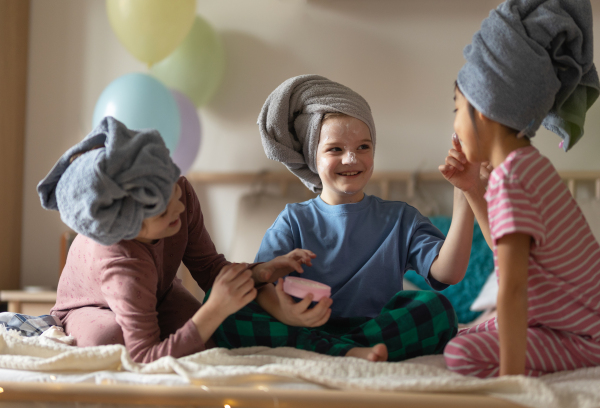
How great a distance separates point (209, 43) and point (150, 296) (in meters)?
1.70

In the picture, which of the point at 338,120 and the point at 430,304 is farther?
the point at 338,120

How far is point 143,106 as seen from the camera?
2.06 meters

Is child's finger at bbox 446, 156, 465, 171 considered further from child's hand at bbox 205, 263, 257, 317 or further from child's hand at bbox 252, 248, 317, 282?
child's hand at bbox 205, 263, 257, 317

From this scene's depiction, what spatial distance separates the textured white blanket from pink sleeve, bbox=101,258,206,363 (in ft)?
0.14

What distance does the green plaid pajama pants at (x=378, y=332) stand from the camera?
1032 mm

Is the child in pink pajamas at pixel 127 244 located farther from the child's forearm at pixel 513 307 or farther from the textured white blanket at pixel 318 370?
the child's forearm at pixel 513 307

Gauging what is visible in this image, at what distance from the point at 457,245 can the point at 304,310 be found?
1.19ft

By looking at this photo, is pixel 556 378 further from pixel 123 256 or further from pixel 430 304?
pixel 123 256

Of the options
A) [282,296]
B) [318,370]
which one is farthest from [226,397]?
[282,296]

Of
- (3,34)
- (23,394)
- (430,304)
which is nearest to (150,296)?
(23,394)

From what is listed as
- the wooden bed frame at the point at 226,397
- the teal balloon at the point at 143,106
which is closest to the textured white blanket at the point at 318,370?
the wooden bed frame at the point at 226,397

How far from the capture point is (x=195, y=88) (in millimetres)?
2436

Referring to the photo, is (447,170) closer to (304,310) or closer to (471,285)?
(304,310)

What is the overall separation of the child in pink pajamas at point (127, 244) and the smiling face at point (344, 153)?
0.87 ft
